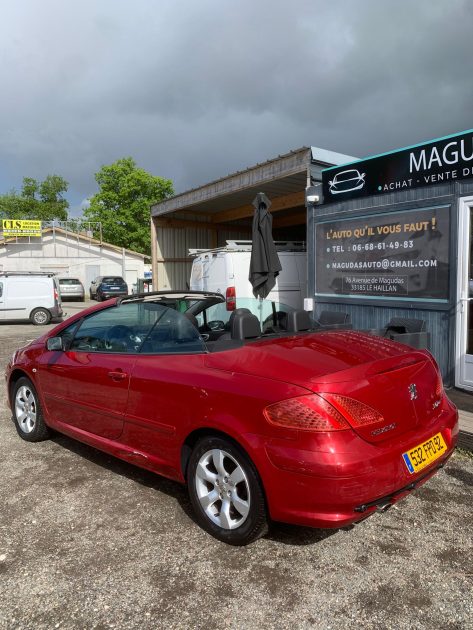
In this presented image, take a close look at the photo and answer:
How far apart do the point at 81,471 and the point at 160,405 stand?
4.42 ft

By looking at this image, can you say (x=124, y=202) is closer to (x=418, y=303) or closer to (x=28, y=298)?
(x=28, y=298)

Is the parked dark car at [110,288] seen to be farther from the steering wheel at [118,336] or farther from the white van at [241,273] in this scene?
the steering wheel at [118,336]

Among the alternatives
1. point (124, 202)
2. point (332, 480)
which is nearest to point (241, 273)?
point (332, 480)

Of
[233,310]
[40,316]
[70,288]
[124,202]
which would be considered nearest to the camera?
[233,310]

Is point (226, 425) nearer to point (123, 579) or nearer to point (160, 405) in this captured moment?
point (160, 405)

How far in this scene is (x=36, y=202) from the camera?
57.4m

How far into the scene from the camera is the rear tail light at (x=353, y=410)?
2447 millimetres

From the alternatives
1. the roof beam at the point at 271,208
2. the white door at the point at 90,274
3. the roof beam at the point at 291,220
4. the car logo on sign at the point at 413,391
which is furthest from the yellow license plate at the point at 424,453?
the white door at the point at 90,274

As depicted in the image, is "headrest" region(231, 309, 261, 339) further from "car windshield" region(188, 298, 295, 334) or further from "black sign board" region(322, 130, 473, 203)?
"black sign board" region(322, 130, 473, 203)

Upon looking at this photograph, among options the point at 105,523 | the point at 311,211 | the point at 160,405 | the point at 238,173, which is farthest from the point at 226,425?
the point at 238,173

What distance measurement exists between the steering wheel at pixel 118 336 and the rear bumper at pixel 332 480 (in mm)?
1623

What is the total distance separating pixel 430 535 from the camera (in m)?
2.89

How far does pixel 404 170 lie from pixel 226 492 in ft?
16.3

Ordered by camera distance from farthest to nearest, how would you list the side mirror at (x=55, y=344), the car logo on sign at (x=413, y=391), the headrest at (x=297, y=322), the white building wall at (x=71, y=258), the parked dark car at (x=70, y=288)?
1. the white building wall at (x=71, y=258)
2. the parked dark car at (x=70, y=288)
3. the side mirror at (x=55, y=344)
4. the headrest at (x=297, y=322)
5. the car logo on sign at (x=413, y=391)
